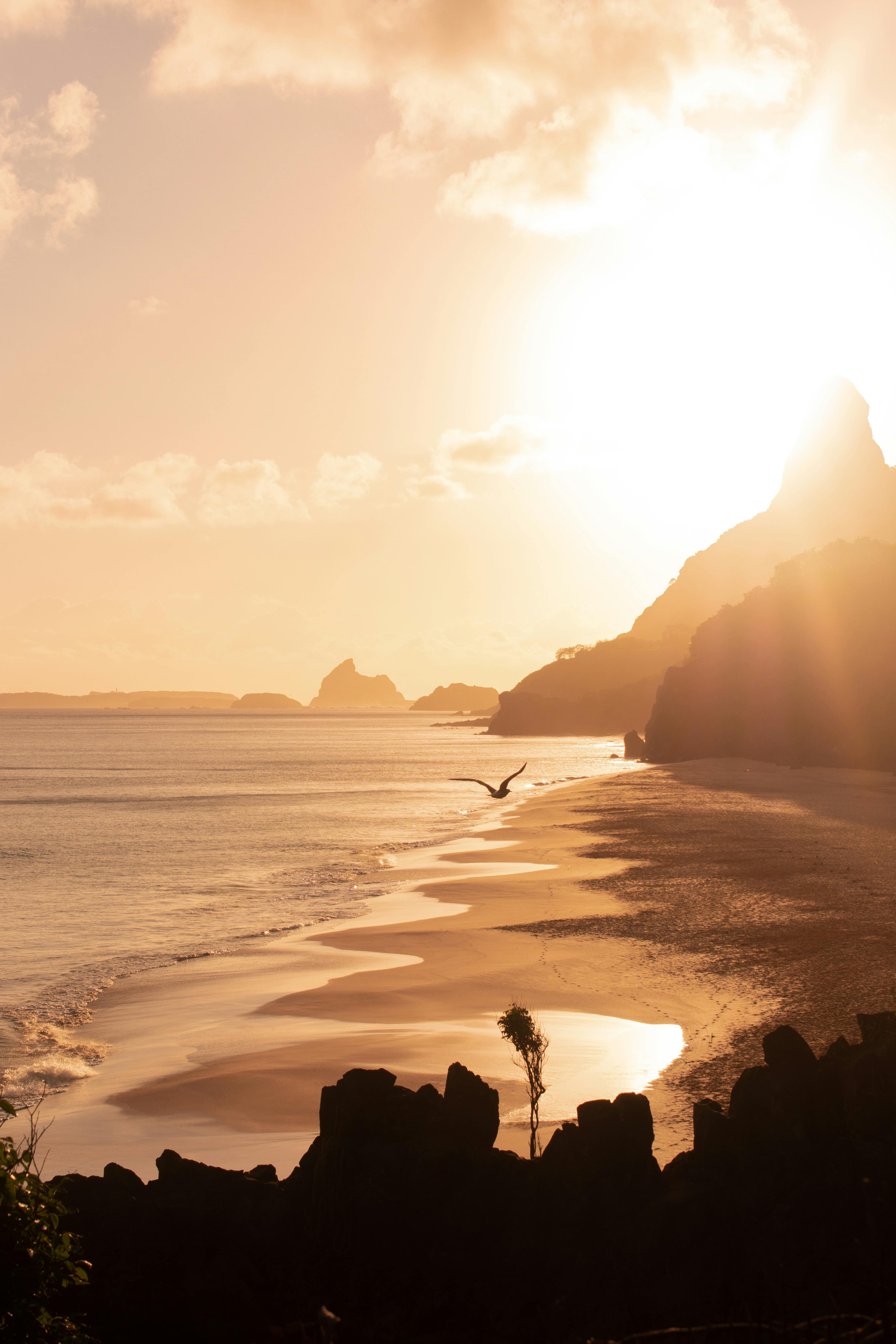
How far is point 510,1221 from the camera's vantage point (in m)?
7.09

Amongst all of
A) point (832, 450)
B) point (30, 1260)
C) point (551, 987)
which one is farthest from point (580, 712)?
point (30, 1260)

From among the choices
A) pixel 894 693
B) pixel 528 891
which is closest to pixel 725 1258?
pixel 528 891

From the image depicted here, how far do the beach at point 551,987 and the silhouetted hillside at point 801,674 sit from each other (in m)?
37.7

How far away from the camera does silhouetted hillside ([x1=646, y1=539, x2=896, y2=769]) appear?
220 ft

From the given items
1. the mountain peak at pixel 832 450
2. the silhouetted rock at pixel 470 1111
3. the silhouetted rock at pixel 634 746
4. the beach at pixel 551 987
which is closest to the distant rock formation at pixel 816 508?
the mountain peak at pixel 832 450

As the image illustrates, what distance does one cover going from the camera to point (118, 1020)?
16578 millimetres

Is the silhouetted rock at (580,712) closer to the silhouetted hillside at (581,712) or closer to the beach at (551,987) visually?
the silhouetted hillside at (581,712)

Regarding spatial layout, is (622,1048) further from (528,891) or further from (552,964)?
(528,891)

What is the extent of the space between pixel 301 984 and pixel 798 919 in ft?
35.3

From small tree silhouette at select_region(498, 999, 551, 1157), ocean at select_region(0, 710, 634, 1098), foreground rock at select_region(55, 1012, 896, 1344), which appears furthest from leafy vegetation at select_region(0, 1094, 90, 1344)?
ocean at select_region(0, 710, 634, 1098)

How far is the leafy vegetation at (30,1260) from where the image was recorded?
518 centimetres

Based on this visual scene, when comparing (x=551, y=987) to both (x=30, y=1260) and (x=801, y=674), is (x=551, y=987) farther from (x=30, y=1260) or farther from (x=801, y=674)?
(x=801, y=674)

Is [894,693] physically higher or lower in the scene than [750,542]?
lower

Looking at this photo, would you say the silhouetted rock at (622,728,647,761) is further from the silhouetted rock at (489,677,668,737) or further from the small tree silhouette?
the small tree silhouette
